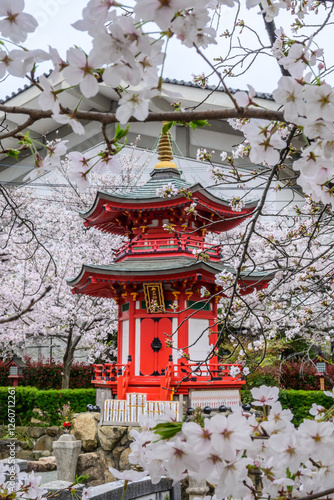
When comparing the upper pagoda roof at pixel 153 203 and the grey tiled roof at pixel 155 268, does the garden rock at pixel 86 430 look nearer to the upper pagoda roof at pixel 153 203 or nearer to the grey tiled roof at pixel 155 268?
the grey tiled roof at pixel 155 268

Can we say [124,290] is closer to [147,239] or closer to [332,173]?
[147,239]

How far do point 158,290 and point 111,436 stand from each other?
3.12 metres

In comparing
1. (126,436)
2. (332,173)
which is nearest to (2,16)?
(332,173)

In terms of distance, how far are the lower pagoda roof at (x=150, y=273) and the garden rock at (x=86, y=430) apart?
279 cm

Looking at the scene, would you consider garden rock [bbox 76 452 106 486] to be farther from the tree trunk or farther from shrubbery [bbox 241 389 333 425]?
the tree trunk

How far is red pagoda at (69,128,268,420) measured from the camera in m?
10.4

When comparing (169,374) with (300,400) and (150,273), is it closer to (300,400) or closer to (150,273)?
(150,273)

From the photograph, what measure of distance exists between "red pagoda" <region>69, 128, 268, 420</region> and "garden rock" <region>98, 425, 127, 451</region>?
27.7 inches

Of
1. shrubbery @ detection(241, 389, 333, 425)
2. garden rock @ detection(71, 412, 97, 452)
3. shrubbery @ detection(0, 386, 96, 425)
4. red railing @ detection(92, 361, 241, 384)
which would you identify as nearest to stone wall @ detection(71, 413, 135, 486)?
garden rock @ detection(71, 412, 97, 452)

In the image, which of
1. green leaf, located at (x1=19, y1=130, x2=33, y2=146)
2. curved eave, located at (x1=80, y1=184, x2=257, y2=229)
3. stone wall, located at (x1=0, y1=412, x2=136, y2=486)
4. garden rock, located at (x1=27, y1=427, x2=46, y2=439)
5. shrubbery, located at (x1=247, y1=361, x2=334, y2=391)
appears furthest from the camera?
shrubbery, located at (x1=247, y1=361, x2=334, y2=391)

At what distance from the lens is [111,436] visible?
979 cm

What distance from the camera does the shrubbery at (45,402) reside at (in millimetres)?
14664

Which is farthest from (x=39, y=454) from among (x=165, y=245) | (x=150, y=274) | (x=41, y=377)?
(x=165, y=245)

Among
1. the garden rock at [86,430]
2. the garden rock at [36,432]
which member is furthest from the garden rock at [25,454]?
the garden rock at [86,430]
